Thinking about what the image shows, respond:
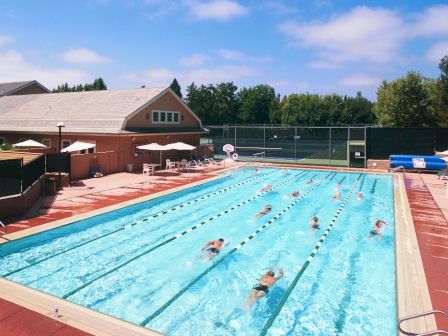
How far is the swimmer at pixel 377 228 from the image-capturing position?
12505 mm

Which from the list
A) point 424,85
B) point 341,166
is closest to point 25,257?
point 341,166

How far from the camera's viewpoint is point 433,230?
40.4ft

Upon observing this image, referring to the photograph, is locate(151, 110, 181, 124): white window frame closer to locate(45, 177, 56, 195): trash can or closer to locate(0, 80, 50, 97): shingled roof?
locate(45, 177, 56, 195): trash can


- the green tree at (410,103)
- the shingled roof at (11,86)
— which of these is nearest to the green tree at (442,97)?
the green tree at (410,103)

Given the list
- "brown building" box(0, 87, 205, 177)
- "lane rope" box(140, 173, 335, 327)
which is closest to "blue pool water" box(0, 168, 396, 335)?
"lane rope" box(140, 173, 335, 327)

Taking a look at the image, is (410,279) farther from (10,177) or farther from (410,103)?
(410,103)

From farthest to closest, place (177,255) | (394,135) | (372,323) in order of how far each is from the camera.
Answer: (394,135) < (177,255) < (372,323)

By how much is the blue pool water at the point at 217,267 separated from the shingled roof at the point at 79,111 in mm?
11522

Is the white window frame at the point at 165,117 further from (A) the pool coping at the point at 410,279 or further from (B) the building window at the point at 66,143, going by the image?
(A) the pool coping at the point at 410,279

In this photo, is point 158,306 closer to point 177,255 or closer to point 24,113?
point 177,255

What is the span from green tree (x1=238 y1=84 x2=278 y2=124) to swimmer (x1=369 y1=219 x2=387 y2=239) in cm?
6588

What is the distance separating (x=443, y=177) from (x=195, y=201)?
16.5 metres

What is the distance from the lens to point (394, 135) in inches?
1148

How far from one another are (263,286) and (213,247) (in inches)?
109
